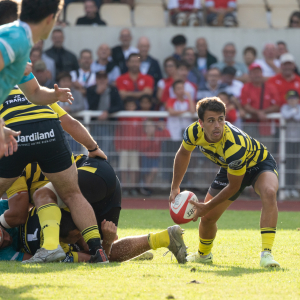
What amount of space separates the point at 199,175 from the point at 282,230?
3558 millimetres

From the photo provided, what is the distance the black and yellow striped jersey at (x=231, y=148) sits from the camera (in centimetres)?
503

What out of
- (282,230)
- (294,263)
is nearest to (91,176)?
(294,263)

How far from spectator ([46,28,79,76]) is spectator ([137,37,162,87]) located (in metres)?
1.58

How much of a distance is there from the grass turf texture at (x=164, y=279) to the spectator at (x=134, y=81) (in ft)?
20.0

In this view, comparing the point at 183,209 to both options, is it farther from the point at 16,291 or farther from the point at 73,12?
the point at 73,12

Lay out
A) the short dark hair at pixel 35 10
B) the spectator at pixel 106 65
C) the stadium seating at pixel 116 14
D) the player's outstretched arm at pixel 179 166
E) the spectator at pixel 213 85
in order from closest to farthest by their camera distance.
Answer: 1. the short dark hair at pixel 35 10
2. the player's outstretched arm at pixel 179 166
3. the spectator at pixel 213 85
4. the spectator at pixel 106 65
5. the stadium seating at pixel 116 14

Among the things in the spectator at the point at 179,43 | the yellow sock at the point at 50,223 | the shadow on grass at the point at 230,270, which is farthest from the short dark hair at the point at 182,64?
the shadow on grass at the point at 230,270

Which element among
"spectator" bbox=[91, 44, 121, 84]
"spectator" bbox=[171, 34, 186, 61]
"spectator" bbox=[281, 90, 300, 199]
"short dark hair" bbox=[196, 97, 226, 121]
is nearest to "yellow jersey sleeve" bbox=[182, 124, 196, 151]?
"short dark hair" bbox=[196, 97, 226, 121]

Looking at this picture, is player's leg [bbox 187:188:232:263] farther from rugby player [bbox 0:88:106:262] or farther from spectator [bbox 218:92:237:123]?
spectator [bbox 218:92:237:123]

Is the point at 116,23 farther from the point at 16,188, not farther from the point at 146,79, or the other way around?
the point at 16,188

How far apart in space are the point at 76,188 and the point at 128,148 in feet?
19.3

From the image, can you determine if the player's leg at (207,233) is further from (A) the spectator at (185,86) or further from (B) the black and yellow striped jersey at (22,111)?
(A) the spectator at (185,86)

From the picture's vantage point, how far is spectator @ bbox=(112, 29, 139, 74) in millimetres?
12125

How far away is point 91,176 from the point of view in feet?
16.6
